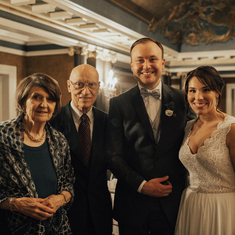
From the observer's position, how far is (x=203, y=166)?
2113 millimetres

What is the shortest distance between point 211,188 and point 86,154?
3.17ft

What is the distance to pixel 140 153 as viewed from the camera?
7.32 feet

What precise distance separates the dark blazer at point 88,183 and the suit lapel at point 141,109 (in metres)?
0.38

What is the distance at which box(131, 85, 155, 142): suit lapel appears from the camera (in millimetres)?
2217

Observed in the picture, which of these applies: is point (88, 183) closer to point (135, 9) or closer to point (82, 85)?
point (82, 85)

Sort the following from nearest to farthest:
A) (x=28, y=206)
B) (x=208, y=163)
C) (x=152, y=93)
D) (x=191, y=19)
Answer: (x=28, y=206)
(x=208, y=163)
(x=152, y=93)
(x=191, y=19)

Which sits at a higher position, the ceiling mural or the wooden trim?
the ceiling mural

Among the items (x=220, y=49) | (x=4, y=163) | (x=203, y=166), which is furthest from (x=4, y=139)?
(x=220, y=49)

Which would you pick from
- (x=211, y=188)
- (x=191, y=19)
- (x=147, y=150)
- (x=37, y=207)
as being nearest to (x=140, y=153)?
(x=147, y=150)

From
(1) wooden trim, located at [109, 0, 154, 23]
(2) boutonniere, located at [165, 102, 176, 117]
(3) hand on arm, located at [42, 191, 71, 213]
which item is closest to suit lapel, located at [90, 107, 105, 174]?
(3) hand on arm, located at [42, 191, 71, 213]

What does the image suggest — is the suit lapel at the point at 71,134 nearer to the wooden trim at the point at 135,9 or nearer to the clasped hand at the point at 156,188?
the clasped hand at the point at 156,188

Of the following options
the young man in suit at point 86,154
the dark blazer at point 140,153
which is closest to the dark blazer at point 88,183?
the young man in suit at point 86,154

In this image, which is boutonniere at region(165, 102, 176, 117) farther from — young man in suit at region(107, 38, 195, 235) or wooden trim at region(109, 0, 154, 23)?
wooden trim at region(109, 0, 154, 23)

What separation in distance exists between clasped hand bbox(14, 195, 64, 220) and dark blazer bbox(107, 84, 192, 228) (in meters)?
0.56
